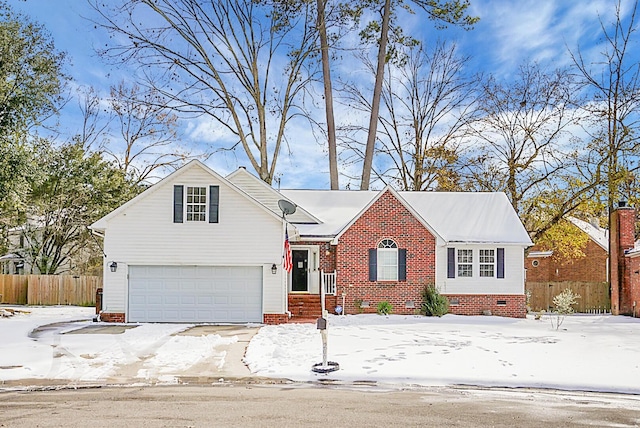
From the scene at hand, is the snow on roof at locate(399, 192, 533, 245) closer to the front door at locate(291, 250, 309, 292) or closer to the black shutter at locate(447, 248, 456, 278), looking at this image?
the black shutter at locate(447, 248, 456, 278)

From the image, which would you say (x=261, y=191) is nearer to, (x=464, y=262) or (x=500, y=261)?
(x=464, y=262)

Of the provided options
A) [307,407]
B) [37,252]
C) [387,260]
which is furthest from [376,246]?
[37,252]

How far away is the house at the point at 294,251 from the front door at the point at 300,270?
0.04 metres

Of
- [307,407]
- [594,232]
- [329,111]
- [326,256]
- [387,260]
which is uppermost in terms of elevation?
[329,111]

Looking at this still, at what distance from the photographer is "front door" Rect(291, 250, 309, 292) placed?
906 inches

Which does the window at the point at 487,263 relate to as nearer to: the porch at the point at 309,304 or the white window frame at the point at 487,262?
the white window frame at the point at 487,262

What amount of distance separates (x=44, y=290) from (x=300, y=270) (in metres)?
15.2

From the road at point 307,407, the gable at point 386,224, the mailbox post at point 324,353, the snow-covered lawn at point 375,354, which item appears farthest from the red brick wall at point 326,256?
the road at point 307,407

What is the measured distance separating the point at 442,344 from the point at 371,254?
773cm

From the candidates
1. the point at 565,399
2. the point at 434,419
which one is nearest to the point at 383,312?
the point at 565,399

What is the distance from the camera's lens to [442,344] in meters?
14.7

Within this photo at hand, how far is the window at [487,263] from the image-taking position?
22828mm

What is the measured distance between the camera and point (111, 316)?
18906 mm

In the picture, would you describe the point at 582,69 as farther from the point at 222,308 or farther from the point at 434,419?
the point at 434,419
